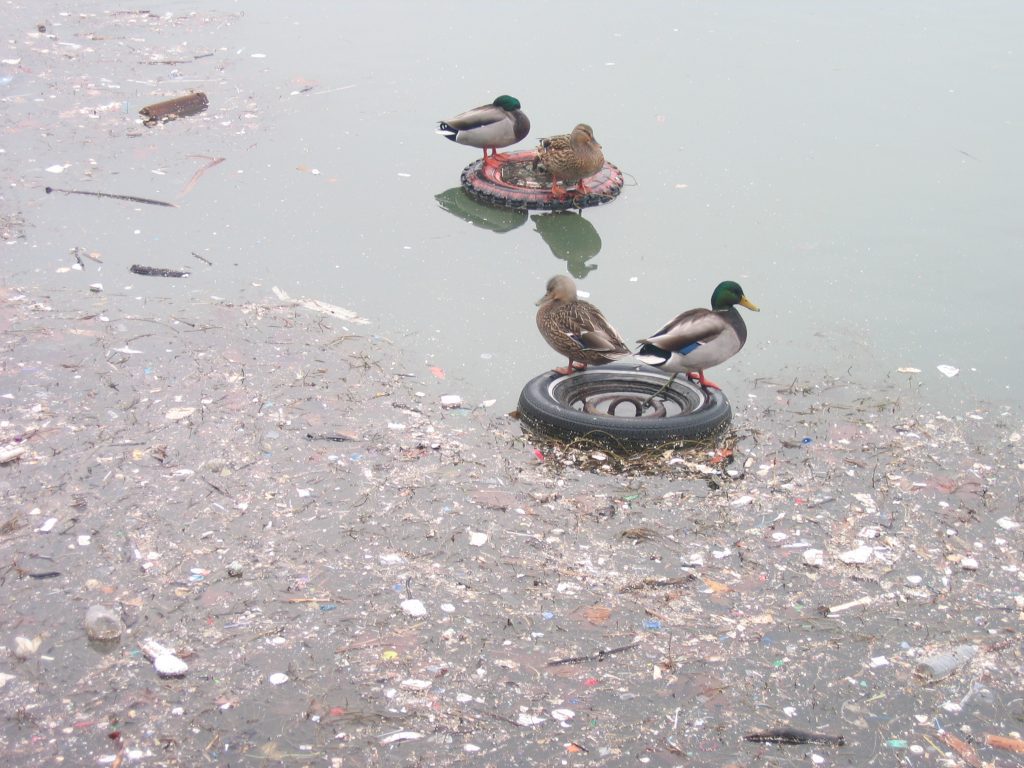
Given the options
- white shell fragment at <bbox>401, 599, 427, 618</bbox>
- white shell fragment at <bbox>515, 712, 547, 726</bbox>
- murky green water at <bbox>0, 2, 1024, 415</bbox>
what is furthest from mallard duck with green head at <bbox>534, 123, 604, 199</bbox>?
white shell fragment at <bbox>515, 712, 547, 726</bbox>

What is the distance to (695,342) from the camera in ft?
19.5

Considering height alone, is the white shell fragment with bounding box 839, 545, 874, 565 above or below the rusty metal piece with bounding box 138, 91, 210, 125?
below

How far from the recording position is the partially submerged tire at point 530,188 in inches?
344

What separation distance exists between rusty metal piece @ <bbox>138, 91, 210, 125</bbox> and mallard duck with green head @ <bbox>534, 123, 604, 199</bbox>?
3.48 meters

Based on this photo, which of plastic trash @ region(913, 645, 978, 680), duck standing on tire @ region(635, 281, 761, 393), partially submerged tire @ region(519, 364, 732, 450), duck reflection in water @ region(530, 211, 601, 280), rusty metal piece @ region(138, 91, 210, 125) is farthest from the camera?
rusty metal piece @ region(138, 91, 210, 125)

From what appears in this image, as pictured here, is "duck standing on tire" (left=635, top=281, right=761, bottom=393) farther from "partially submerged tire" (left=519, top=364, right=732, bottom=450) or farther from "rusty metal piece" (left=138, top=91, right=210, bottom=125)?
"rusty metal piece" (left=138, top=91, right=210, bottom=125)

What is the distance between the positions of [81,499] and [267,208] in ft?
12.7

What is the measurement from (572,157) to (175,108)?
392 cm

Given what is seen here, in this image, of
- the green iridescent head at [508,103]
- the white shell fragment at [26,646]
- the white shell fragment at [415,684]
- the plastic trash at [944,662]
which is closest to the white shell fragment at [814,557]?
the plastic trash at [944,662]

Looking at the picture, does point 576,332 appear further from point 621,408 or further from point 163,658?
point 163,658

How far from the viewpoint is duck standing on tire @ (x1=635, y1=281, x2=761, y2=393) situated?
595 centimetres

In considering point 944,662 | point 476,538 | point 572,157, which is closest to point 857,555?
point 944,662

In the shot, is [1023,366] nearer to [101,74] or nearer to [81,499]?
[81,499]

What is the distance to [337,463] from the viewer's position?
17.9 feet
